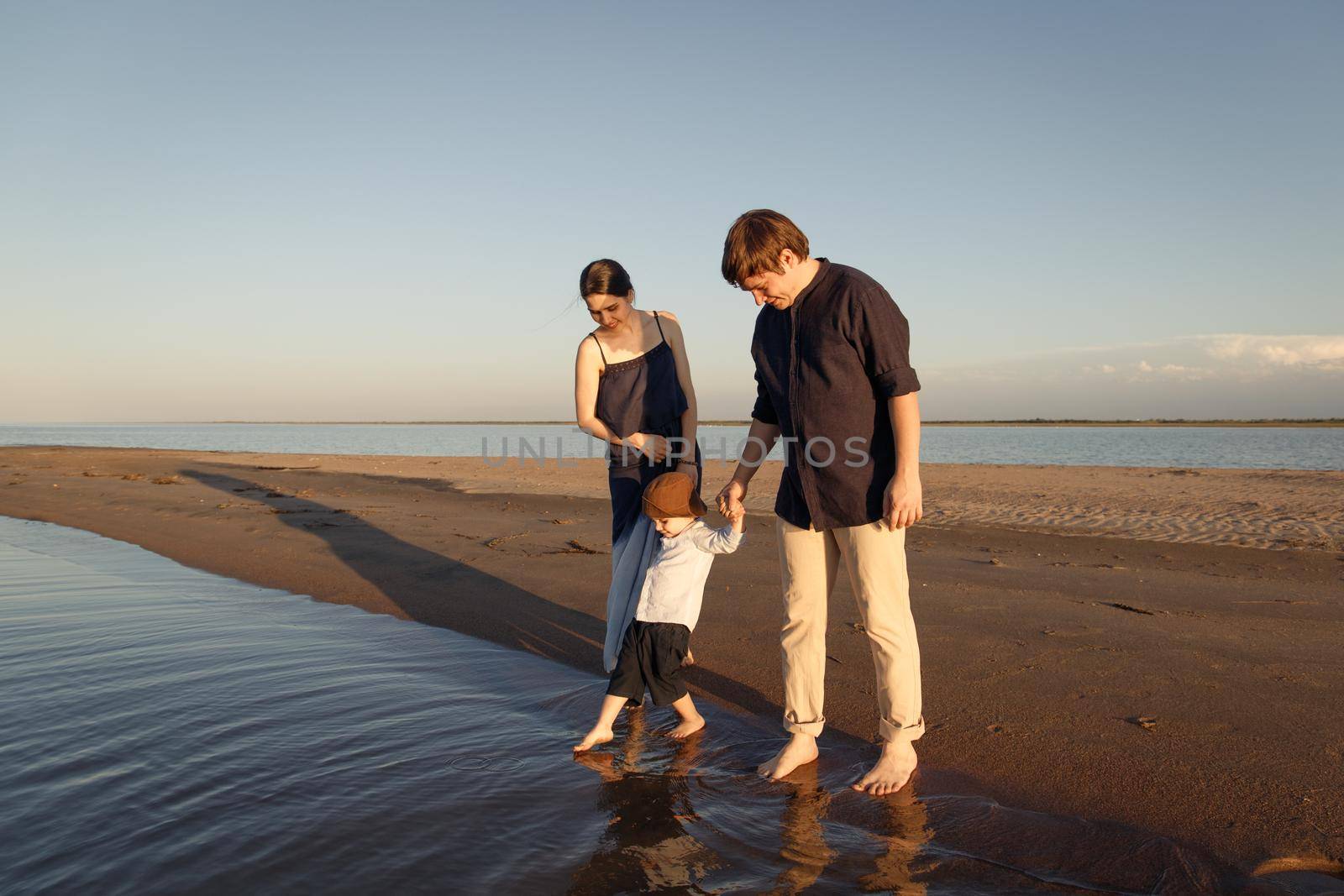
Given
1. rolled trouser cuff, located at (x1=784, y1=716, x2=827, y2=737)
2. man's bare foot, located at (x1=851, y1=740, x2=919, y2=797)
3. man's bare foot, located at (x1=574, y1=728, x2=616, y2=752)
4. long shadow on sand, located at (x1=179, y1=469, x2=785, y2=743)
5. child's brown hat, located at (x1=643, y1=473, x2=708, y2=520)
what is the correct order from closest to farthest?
man's bare foot, located at (x1=851, y1=740, x2=919, y2=797)
rolled trouser cuff, located at (x1=784, y1=716, x2=827, y2=737)
man's bare foot, located at (x1=574, y1=728, x2=616, y2=752)
child's brown hat, located at (x1=643, y1=473, x2=708, y2=520)
long shadow on sand, located at (x1=179, y1=469, x2=785, y2=743)

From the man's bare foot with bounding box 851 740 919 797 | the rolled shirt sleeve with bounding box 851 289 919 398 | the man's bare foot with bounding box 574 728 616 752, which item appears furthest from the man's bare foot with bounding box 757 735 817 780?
the rolled shirt sleeve with bounding box 851 289 919 398

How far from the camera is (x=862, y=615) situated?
3035mm

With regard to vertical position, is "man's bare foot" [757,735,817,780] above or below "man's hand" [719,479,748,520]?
below

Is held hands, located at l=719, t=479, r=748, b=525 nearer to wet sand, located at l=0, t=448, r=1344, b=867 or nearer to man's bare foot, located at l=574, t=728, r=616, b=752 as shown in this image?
man's bare foot, located at l=574, t=728, r=616, b=752

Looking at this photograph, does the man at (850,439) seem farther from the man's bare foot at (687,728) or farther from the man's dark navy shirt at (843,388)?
the man's bare foot at (687,728)

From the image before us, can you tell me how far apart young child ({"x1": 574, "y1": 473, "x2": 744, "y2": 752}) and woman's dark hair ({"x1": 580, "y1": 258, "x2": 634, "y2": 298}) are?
2.90ft

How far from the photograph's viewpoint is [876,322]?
2848mm

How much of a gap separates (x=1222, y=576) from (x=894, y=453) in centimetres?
573

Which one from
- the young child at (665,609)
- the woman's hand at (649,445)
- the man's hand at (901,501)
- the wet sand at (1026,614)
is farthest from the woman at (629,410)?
the man's hand at (901,501)

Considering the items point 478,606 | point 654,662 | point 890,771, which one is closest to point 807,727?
point 890,771

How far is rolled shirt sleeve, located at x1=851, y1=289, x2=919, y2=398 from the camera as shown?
2.85m

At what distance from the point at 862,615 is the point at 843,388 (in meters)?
0.81

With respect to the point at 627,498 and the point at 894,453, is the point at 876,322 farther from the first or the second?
the point at 627,498

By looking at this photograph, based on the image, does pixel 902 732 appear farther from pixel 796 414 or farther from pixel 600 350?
pixel 600 350
